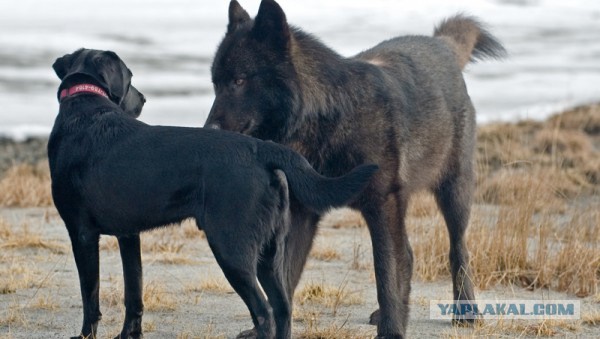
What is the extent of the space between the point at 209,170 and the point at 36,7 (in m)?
22.3

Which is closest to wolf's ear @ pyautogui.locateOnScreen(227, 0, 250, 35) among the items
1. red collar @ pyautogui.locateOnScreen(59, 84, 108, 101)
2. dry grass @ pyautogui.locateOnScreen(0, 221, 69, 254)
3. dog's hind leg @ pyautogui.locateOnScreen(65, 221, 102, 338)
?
red collar @ pyautogui.locateOnScreen(59, 84, 108, 101)

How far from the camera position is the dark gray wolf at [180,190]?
4.56m

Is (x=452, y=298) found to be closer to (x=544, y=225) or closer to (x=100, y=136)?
(x=544, y=225)

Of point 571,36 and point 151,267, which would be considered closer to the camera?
point 151,267

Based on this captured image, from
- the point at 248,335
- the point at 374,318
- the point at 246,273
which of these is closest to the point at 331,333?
the point at 248,335

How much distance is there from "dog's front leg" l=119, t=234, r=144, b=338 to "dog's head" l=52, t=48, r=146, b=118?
2.67ft

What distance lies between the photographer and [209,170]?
4570 mm

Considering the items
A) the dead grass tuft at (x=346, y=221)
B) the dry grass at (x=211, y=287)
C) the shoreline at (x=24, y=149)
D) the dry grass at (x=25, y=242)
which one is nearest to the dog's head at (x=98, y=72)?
the dry grass at (x=211, y=287)

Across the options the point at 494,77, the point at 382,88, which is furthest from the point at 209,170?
the point at 494,77

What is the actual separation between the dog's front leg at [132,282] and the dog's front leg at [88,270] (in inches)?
7.2

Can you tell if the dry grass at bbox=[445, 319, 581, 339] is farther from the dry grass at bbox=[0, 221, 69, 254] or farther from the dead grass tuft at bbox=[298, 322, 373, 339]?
the dry grass at bbox=[0, 221, 69, 254]

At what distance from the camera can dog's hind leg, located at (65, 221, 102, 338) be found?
496 centimetres

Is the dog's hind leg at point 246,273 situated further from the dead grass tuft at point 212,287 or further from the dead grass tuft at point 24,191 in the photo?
the dead grass tuft at point 24,191

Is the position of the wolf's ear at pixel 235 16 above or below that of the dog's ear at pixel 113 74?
above
